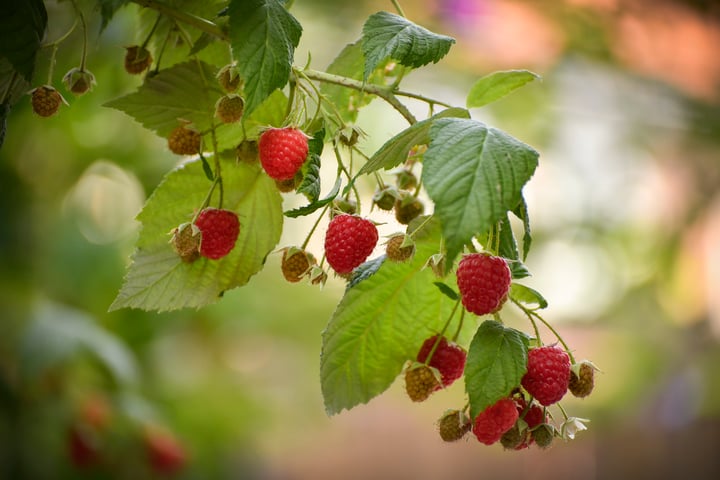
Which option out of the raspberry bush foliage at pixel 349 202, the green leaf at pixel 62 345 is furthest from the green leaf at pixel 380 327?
the green leaf at pixel 62 345

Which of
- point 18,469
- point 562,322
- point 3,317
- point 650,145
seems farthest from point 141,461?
point 650,145

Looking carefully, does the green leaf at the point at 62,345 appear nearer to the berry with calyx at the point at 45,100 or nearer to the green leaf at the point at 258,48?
the berry with calyx at the point at 45,100

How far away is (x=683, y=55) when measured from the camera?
101 inches

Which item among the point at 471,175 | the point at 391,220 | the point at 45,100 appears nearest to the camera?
the point at 471,175

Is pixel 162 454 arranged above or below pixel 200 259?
above

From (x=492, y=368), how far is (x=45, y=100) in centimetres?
30

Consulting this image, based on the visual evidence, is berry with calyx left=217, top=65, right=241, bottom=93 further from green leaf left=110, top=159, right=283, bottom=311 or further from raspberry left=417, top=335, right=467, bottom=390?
raspberry left=417, top=335, right=467, bottom=390

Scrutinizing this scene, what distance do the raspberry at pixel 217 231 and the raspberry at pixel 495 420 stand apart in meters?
0.18

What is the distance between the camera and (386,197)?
0.49 metres

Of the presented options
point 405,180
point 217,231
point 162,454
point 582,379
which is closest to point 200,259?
point 217,231

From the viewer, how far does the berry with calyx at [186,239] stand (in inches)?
18.0

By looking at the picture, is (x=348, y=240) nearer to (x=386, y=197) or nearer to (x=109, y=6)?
(x=386, y=197)

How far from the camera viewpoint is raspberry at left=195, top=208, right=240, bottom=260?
467mm

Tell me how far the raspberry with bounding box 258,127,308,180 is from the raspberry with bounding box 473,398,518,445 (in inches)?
6.7
